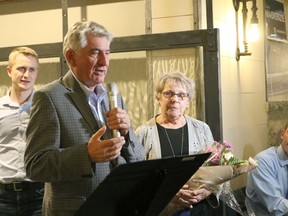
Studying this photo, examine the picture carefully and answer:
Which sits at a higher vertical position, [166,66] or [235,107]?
[166,66]

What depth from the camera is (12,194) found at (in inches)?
102

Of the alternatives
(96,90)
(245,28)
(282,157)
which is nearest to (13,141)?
(96,90)

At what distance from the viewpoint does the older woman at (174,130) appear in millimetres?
2678

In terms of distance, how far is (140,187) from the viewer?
4.99ft

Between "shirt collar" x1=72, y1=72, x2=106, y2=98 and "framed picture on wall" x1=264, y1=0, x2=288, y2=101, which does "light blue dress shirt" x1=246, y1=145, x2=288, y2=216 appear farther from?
"shirt collar" x1=72, y1=72, x2=106, y2=98

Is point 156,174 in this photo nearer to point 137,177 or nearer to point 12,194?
point 137,177

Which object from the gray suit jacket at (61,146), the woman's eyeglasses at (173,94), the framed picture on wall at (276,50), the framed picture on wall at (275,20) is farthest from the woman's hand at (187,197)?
the framed picture on wall at (275,20)

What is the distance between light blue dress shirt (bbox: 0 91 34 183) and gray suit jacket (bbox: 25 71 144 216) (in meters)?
0.81

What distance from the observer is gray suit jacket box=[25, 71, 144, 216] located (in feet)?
5.57

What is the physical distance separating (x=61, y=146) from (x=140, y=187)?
1.39ft

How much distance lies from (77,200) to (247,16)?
267cm

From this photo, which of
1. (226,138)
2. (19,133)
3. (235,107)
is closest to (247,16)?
(235,107)

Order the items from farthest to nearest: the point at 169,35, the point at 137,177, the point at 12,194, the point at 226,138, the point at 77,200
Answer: the point at 226,138, the point at 169,35, the point at 12,194, the point at 77,200, the point at 137,177

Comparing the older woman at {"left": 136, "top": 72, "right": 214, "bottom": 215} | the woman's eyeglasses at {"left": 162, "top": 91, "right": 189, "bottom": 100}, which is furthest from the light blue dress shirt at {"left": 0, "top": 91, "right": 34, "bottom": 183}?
the woman's eyeglasses at {"left": 162, "top": 91, "right": 189, "bottom": 100}
